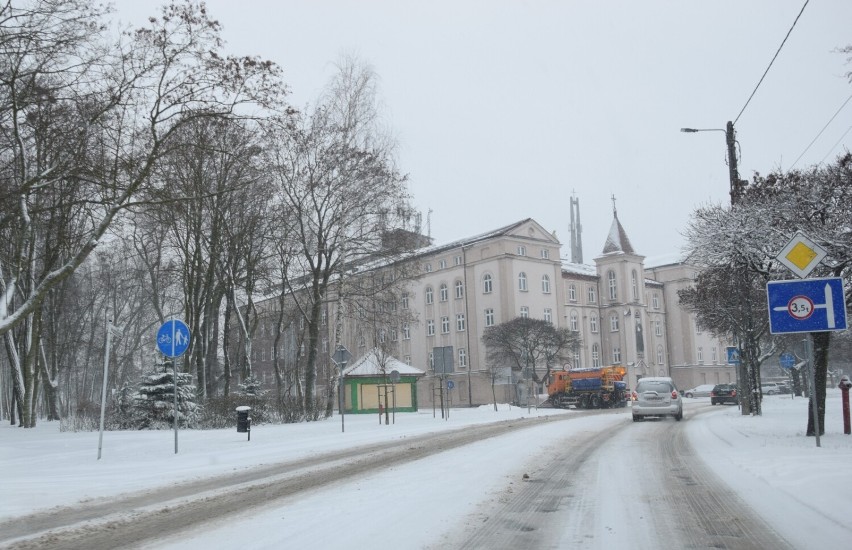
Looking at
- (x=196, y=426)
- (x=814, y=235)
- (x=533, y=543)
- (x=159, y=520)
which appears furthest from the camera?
(x=196, y=426)

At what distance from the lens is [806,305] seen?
12.5 meters

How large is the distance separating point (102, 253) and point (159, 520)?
29540 mm

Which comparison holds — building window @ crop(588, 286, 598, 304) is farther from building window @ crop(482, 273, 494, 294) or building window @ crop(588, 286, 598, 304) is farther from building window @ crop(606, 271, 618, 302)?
building window @ crop(482, 273, 494, 294)

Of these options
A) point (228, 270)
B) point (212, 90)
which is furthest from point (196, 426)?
point (212, 90)

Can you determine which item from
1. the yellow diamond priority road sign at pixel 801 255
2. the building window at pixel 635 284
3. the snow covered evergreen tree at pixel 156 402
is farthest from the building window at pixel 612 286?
the yellow diamond priority road sign at pixel 801 255

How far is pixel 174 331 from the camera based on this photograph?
15.9 m

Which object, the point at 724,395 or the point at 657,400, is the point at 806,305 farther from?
the point at 724,395

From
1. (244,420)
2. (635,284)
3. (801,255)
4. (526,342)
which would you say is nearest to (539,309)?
(526,342)

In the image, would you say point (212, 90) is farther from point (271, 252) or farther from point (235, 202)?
point (271, 252)

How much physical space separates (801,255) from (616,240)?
7558cm

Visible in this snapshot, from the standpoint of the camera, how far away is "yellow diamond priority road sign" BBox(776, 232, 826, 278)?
1215cm

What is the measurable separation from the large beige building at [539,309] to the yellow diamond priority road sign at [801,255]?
44.2 m

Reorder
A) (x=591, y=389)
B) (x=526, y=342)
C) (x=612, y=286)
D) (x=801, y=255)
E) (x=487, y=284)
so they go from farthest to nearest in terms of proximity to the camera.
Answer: (x=612, y=286)
(x=487, y=284)
(x=526, y=342)
(x=591, y=389)
(x=801, y=255)

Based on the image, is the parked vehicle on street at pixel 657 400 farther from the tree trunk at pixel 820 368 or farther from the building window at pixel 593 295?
the building window at pixel 593 295
